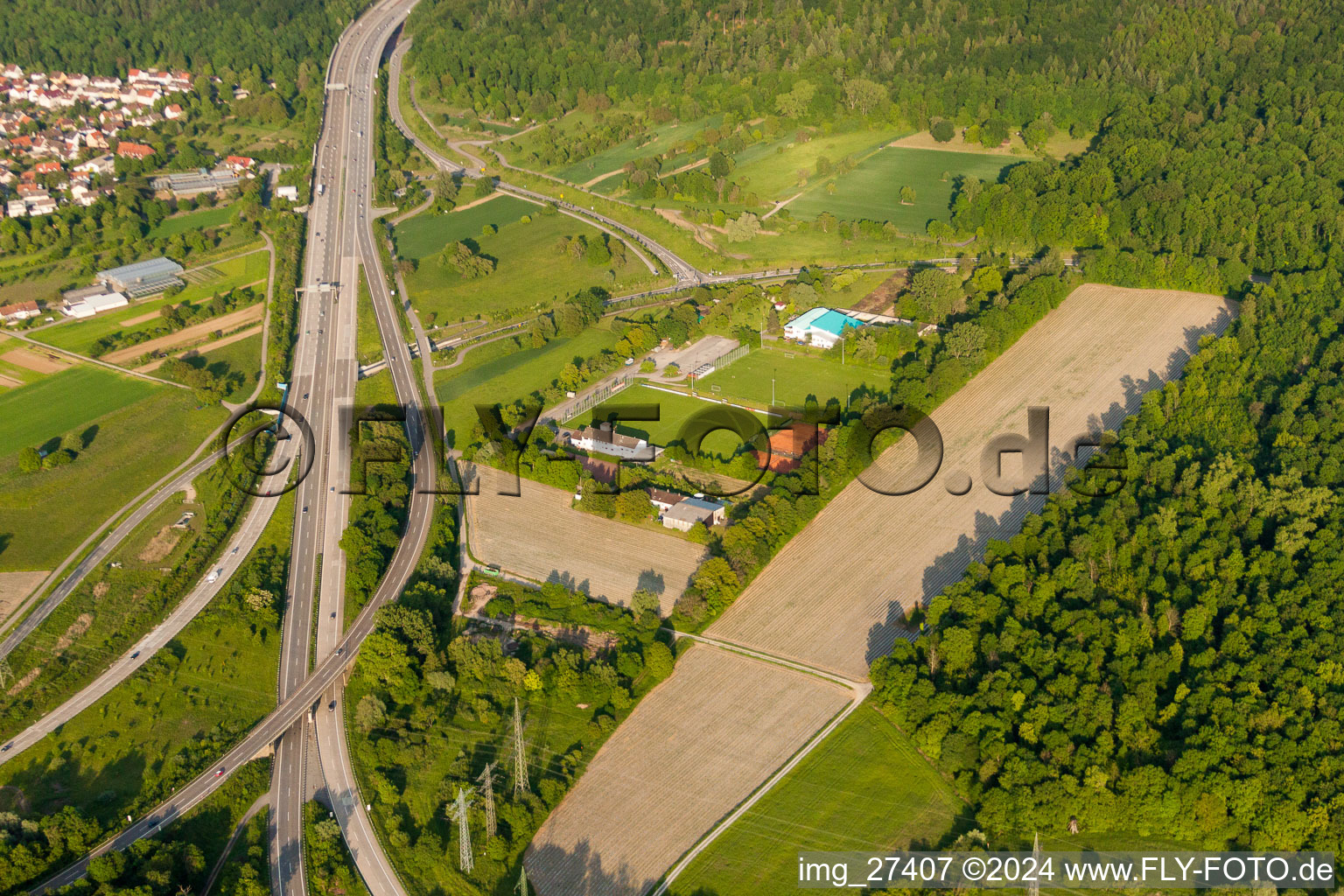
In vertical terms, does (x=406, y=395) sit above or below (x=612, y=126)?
below

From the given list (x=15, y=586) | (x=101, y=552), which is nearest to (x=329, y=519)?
(x=101, y=552)

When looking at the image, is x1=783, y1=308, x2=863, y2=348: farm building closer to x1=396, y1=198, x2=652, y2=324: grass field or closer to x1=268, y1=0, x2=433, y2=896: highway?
x1=396, y1=198, x2=652, y2=324: grass field

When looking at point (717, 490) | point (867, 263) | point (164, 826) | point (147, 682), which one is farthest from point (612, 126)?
point (164, 826)

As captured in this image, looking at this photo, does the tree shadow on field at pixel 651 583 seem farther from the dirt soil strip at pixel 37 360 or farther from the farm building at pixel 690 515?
the dirt soil strip at pixel 37 360

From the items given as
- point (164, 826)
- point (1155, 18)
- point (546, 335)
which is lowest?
point (164, 826)

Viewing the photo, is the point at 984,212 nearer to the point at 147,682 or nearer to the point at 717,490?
the point at 717,490

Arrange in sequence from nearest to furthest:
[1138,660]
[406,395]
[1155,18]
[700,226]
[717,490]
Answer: [1138,660]
[717,490]
[406,395]
[700,226]
[1155,18]

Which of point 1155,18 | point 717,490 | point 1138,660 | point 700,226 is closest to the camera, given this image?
point 1138,660
